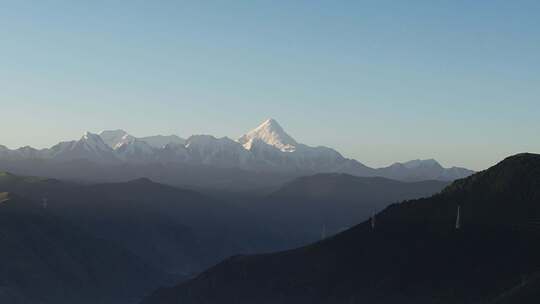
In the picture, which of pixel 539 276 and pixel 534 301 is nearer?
pixel 534 301
